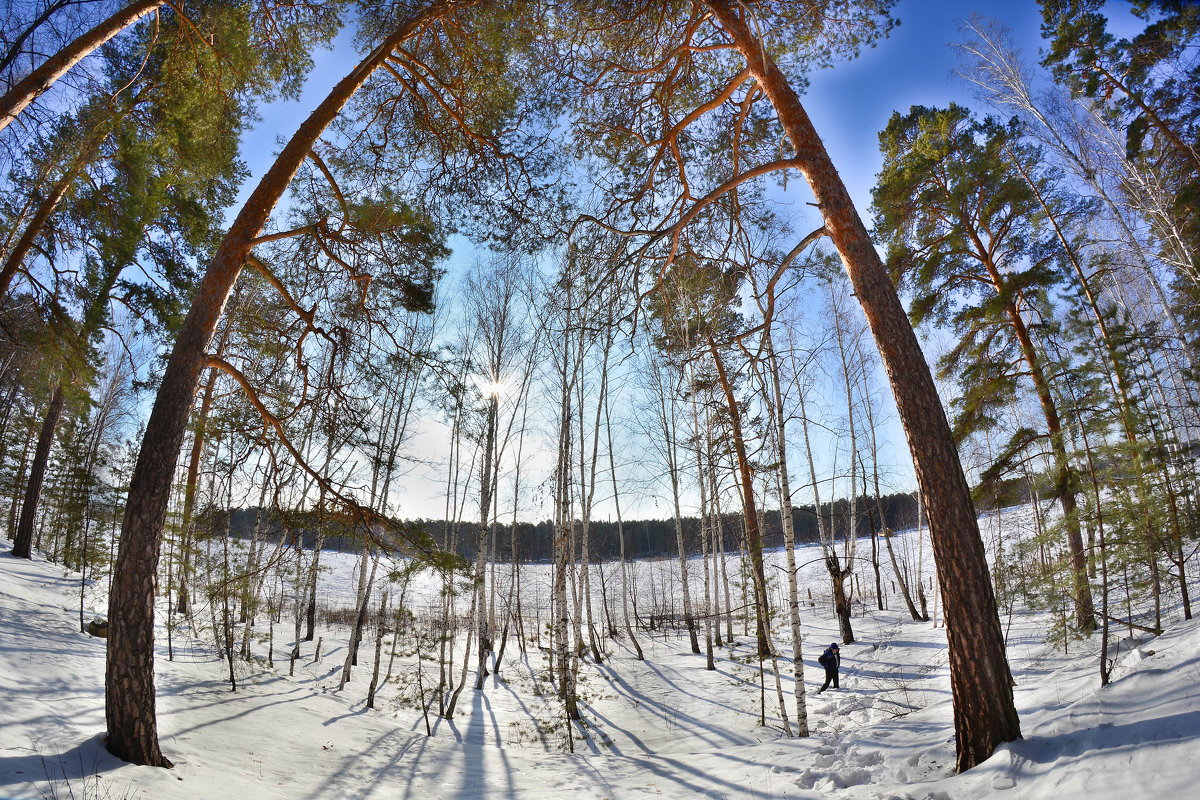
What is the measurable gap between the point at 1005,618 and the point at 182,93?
73.3 feet

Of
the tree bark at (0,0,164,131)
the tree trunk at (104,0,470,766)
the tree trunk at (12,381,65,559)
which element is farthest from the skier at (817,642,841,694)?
the tree trunk at (12,381,65,559)

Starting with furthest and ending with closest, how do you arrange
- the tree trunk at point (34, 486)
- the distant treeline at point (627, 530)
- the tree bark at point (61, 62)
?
the tree trunk at point (34, 486)
the distant treeline at point (627, 530)
the tree bark at point (61, 62)

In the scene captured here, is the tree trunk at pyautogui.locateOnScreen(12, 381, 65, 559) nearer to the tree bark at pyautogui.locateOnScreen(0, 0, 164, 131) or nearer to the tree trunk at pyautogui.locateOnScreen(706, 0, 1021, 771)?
the tree bark at pyautogui.locateOnScreen(0, 0, 164, 131)

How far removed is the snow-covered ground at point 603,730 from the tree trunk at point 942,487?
0.25 metres

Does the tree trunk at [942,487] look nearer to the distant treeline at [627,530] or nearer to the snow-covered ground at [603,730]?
the snow-covered ground at [603,730]

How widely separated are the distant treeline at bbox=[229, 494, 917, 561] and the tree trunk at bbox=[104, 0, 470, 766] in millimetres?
1244

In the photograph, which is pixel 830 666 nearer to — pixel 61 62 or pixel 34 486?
pixel 61 62

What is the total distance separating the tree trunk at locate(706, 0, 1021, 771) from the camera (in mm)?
3250

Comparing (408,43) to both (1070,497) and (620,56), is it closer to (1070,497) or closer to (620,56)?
(620,56)

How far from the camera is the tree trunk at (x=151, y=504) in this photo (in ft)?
12.7

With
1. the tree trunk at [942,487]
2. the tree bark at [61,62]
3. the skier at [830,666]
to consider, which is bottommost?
the skier at [830,666]

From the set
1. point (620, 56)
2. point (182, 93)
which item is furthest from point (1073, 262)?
point (182, 93)

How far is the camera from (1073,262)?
29.1 ft

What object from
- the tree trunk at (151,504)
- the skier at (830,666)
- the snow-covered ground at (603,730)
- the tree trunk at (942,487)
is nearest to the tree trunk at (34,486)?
the snow-covered ground at (603,730)
